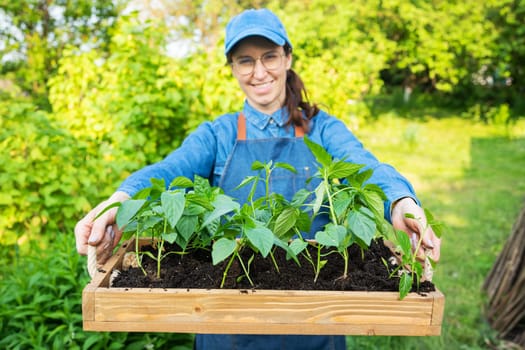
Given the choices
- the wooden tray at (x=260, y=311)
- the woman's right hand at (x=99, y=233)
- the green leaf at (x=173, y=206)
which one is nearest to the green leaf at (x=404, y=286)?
the wooden tray at (x=260, y=311)

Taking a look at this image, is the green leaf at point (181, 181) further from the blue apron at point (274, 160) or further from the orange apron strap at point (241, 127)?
the orange apron strap at point (241, 127)

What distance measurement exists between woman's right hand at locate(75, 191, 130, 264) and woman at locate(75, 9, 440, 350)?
0.20 metres

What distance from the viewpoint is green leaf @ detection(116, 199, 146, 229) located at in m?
1.13

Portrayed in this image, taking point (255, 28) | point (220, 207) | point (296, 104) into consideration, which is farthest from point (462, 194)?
point (220, 207)

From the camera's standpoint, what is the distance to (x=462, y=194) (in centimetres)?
573

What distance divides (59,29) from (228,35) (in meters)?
5.24

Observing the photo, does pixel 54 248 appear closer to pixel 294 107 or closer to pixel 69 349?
pixel 69 349

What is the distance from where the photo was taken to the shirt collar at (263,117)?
1908 millimetres

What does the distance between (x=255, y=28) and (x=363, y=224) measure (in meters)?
0.86

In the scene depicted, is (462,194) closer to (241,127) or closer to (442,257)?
(442,257)

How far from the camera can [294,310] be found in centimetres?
106

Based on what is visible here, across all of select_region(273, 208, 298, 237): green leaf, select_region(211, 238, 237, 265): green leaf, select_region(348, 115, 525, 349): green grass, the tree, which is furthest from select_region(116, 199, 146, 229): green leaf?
the tree

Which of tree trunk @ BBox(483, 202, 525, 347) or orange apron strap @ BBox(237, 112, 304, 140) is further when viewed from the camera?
tree trunk @ BBox(483, 202, 525, 347)

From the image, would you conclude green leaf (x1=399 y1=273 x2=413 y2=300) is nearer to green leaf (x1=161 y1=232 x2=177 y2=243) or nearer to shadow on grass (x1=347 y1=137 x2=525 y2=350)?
green leaf (x1=161 y1=232 x2=177 y2=243)
